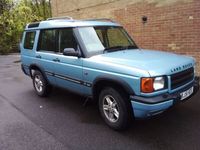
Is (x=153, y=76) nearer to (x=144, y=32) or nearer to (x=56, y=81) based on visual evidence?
(x=56, y=81)

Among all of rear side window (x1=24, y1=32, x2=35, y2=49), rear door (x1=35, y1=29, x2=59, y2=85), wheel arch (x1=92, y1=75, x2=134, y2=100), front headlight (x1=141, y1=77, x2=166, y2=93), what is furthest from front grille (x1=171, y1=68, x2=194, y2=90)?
rear side window (x1=24, y1=32, x2=35, y2=49)

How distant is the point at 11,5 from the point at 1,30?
274 cm

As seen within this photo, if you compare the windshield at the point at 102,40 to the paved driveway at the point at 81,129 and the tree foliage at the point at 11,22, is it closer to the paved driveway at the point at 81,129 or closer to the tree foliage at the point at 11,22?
the paved driveway at the point at 81,129

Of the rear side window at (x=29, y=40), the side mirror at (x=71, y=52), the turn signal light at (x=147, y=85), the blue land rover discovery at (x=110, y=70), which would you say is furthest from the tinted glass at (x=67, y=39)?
the turn signal light at (x=147, y=85)

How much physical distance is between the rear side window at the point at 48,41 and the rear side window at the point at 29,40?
0.42 metres

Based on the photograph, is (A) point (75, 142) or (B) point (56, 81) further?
(B) point (56, 81)

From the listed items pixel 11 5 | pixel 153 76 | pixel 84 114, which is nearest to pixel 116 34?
pixel 84 114

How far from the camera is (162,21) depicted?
784cm

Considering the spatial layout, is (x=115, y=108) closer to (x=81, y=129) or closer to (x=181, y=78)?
(x=81, y=129)

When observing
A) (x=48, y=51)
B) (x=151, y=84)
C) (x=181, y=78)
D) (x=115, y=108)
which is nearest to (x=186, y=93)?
(x=181, y=78)

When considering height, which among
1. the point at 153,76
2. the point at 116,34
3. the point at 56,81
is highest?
the point at 116,34

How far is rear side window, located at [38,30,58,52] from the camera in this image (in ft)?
18.2

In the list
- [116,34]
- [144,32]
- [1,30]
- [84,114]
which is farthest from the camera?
[1,30]

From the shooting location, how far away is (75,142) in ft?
12.8
